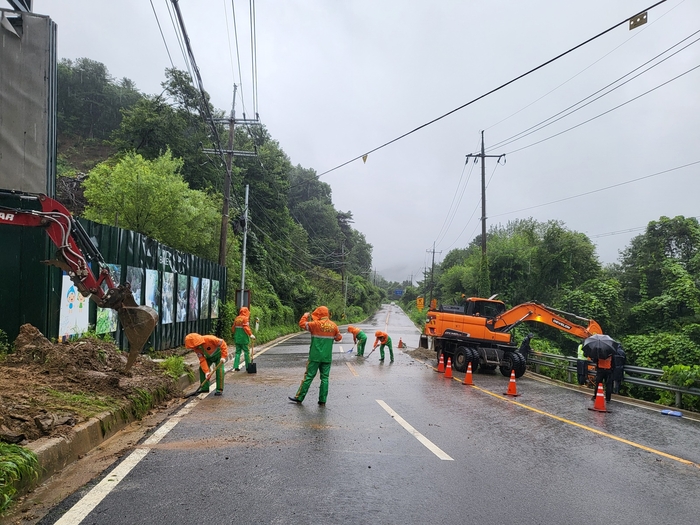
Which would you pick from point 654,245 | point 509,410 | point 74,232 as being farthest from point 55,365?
point 654,245

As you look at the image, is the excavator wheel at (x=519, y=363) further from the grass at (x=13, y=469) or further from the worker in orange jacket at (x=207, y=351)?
the grass at (x=13, y=469)

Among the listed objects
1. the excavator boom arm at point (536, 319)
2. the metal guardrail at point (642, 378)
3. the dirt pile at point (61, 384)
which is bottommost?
the metal guardrail at point (642, 378)

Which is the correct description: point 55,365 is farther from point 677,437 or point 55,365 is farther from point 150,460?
point 677,437

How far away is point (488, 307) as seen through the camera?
18.0 m

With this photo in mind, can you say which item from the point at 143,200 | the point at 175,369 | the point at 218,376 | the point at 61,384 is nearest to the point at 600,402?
the point at 218,376

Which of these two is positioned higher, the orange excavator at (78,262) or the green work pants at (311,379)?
the orange excavator at (78,262)

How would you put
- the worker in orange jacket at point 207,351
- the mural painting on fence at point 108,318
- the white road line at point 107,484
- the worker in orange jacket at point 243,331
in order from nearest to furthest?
1. the white road line at point 107,484
2. the worker in orange jacket at point 207,351
3. the mural painting on fence at point 108,318
4. the worker in orange jacket at point 243,331

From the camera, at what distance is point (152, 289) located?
46.0 feet

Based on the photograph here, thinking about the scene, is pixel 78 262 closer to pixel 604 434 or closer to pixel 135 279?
pixel 135 279

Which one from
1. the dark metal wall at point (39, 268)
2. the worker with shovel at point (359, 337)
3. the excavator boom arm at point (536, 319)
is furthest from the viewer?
the worker with shovel at point (359, 337)

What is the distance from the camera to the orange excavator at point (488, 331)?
15.9 m

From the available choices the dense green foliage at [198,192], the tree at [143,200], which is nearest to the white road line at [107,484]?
the dense green foliage at [198,192]

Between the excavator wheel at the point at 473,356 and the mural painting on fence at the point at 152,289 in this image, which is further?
the excavator wheel at the point at 473,356

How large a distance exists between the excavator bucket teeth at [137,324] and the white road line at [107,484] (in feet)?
4.24
